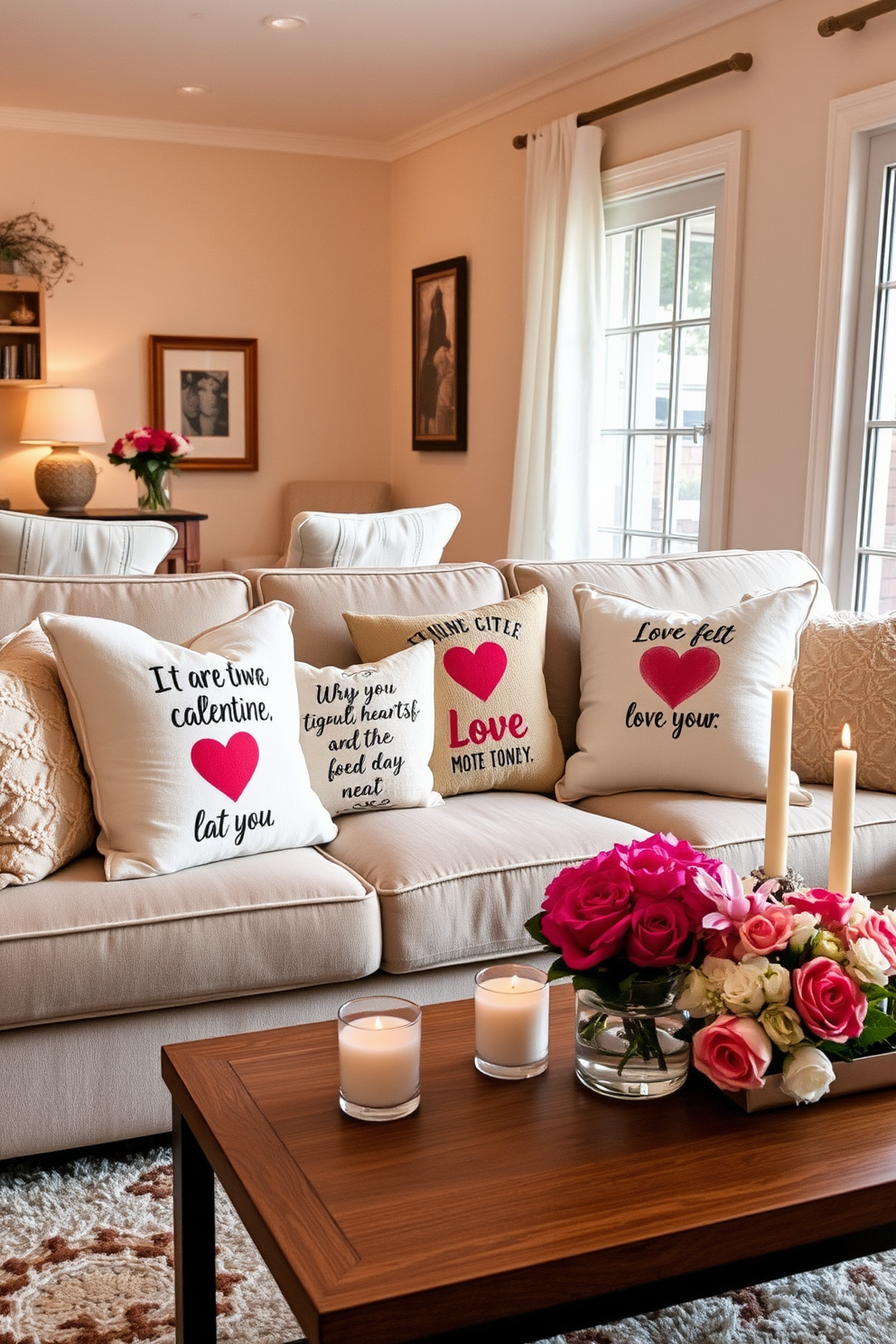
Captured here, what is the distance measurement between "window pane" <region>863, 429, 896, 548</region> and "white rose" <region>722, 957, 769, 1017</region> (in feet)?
8.57

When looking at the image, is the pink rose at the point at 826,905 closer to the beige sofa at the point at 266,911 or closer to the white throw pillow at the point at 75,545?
the beige sofa at the point at 266,911

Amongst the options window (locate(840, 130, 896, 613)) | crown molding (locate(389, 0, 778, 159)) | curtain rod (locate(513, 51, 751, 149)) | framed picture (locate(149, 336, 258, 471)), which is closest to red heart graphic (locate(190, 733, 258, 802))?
window (locate(840, 130, 896, 613))

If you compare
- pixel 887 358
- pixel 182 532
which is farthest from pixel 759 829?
pixel 182 532

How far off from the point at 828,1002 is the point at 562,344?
3733 millimetres

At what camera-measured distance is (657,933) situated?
1257 millimetres

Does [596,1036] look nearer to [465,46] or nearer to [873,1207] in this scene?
[873,1207]

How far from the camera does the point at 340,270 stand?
6.23 m

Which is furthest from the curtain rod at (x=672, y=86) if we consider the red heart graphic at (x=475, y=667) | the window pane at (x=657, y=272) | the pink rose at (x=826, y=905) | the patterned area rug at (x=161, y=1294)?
the patterned area rug at (x=161, y=1294)

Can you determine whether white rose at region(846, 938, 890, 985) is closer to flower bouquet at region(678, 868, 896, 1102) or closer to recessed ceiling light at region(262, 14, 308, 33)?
flower bouquet at region(678, 868, 896, 1102)

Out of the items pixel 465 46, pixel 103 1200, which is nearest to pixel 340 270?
pixel 465 46

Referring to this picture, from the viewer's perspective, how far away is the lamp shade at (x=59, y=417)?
5438 millimetres

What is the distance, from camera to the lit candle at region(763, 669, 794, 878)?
1.39 meters

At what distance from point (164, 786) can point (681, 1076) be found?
1.00 metres

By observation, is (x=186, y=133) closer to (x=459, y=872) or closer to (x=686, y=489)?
(x=686, y=489)
